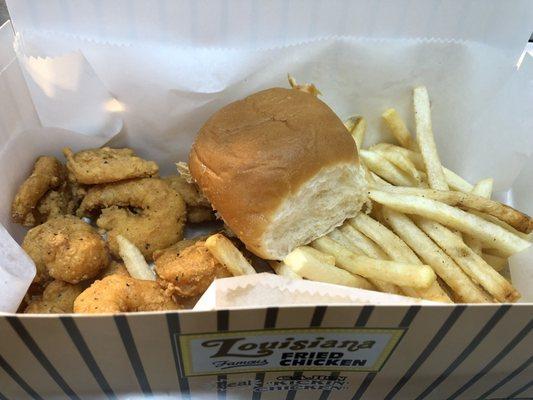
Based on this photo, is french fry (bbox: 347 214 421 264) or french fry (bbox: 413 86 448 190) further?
french fry (bbox: 413 86 448 190)

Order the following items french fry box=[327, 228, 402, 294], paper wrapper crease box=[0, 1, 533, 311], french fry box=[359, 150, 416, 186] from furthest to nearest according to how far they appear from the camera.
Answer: french fry box=[359, 150, 416, 186] → paper wrapper crease box=[0, 1, 533, 311] → french fry box=[327, 228, 402, 294]

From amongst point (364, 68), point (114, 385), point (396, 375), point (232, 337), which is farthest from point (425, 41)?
point (114, 385)

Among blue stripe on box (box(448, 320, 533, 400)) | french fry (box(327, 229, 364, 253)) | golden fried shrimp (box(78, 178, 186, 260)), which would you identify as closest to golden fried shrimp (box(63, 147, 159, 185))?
golden fried shrimp (box(78, 178, 186, 260))

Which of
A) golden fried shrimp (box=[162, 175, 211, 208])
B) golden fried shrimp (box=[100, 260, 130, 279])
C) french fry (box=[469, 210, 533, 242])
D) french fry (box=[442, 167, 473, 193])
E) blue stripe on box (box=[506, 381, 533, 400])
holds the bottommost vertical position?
blue stripe on box (box=[506, 381, 533, 400])

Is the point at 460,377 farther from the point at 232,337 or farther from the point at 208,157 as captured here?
the point at 208,157

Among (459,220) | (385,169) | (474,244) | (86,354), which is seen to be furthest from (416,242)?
(86,354)

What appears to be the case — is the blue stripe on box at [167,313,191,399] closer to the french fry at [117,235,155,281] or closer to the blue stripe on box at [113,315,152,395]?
the blue stripe on box at [113,315,152,395]
